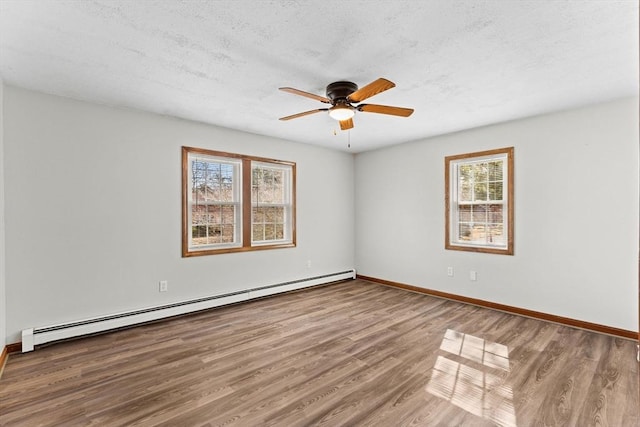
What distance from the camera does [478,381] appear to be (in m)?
2.40

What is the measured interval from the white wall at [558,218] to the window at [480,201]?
4.2 inches

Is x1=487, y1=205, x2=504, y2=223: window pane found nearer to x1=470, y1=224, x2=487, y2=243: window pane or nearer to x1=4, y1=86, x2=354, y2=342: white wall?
x1=470, y1=224, x2=487, y2=243: window pane

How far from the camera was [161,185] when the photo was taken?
3.81 metres

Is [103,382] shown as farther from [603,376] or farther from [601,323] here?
[601,323]

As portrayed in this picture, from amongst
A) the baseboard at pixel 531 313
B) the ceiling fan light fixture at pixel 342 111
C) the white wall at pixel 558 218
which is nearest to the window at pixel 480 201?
the white wall at pixel 558 218

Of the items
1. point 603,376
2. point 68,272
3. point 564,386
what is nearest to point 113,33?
point 68,272

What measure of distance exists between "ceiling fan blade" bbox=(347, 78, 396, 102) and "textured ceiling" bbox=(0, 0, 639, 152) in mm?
209

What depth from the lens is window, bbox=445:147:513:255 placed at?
4160 millimetres

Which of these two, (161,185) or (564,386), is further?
(161,185)

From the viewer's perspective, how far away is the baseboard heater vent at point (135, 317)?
2.96m

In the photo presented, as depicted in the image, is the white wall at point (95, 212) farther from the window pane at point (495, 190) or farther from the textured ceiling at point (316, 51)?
the window pane at point (495, 190)

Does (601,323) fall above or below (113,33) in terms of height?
below

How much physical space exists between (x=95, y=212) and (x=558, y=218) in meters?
5.33

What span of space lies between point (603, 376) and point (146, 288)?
456 centimetres
